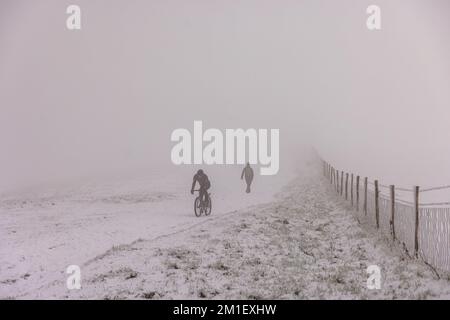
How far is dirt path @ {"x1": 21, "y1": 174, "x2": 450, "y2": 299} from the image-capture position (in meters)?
9.12

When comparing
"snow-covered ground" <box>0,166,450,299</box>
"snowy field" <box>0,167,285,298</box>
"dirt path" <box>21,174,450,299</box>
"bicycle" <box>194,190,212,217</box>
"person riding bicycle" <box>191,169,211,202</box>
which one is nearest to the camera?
"dirt path" <box>21,174,450,299</box>

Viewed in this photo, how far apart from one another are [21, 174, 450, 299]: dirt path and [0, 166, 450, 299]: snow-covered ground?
0.02 m

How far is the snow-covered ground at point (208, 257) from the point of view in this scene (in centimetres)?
935

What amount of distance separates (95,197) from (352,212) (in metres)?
19.2

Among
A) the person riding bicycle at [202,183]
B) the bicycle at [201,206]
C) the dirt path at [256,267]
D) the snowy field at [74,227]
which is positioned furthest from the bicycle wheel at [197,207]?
the dirt path at [256,267]

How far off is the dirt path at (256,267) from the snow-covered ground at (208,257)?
23mm

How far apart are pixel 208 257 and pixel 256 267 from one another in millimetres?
1625

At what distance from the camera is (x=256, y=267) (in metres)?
11.2

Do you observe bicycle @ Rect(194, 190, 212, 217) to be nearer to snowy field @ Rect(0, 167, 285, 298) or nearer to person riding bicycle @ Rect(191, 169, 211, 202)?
person riding bicycle @ Rect(191, 169, 211, 202)

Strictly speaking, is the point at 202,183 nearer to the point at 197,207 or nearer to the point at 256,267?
the point at 197,207

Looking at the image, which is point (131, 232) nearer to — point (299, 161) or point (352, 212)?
point (352, 212)

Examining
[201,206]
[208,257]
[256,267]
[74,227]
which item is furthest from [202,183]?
[256,267]

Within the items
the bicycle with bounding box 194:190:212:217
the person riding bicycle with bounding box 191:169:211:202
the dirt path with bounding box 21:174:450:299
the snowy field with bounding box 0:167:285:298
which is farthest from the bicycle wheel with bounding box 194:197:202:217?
the dirt path with bounding box 21:174:450:299
